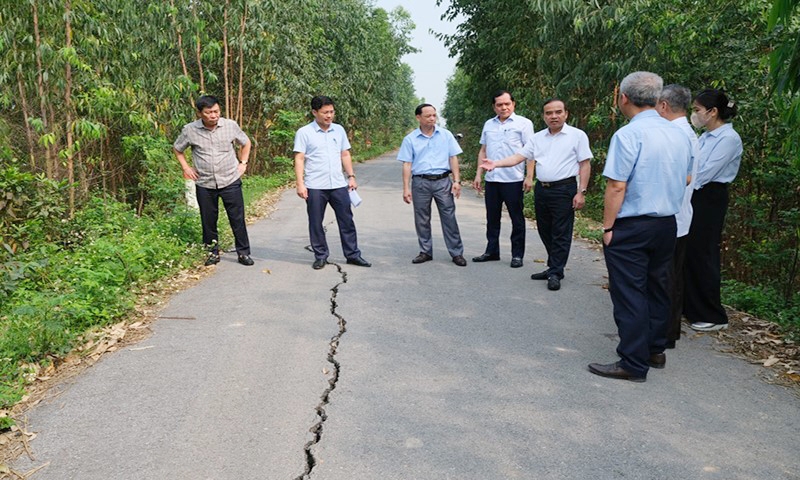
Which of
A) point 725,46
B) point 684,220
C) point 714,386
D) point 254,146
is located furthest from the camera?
point 254,146

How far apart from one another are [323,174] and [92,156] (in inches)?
221

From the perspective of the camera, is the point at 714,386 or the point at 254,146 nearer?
the point at 714,386

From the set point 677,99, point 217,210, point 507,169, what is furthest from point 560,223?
point 217,210

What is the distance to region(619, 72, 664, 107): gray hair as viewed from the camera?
3734 millimetres

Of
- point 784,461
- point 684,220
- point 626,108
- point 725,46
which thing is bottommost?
point 784,461

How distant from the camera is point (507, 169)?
680cm

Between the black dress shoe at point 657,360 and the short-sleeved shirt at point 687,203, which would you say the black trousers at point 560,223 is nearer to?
the short-sleeved shirt at point 687,203

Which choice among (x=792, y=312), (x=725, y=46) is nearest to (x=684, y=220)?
(x=792, y=312)

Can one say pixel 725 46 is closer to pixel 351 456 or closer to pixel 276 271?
pixel 276 271

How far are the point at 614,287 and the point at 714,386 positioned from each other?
812 millimetres

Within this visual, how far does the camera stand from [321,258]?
6910 mm

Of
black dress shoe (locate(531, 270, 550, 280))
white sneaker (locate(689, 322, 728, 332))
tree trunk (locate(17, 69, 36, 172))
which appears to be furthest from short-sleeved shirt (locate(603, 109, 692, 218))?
tree trunk (locate(17, 69, 36, 172))

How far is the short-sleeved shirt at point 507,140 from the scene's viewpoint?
6.73 m

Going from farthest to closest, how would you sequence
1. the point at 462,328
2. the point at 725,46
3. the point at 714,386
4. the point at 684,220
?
the point at 725,46
the point at 462,328
the point at 684,220
the point at 714,386
